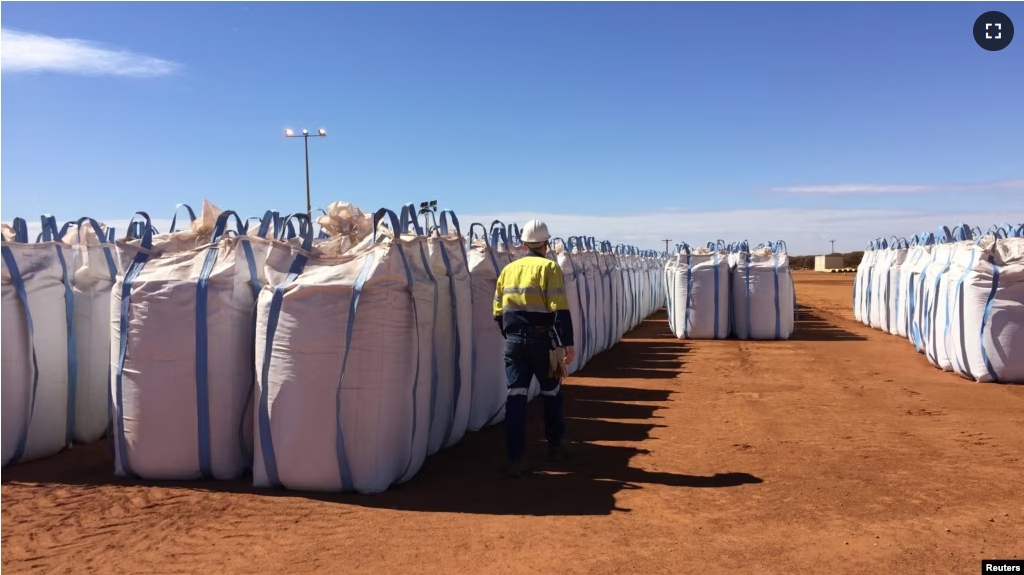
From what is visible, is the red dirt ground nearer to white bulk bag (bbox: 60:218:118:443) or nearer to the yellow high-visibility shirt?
white bulk bag (bbox: 60:218:118:443)

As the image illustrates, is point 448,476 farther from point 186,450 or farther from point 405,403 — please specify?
point 186,450

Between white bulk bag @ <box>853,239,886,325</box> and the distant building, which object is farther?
the distant building

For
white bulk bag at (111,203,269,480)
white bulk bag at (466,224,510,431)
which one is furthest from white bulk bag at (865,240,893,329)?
white bulk bag at (111,203,269,480)

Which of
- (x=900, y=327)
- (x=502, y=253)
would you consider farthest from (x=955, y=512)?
(x=900, y=327)

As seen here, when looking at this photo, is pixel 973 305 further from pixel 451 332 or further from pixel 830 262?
pixel 830 262

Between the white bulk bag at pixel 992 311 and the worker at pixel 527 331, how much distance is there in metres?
5.76

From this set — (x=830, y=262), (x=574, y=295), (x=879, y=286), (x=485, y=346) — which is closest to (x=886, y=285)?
(x=879, y=286)

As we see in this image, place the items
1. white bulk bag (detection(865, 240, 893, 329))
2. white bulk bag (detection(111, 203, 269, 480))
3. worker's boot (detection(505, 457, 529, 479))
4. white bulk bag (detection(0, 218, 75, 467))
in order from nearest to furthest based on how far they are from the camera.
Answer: white bulk bag (detection(111, 203, 269, 480)), worker's boot (detection(505, 457, 529, 479)), white bulk bag (detection(0, 218, 75, 467)), white bulk bag (detection(865, 240, 893, 329))

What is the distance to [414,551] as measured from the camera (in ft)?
12.4

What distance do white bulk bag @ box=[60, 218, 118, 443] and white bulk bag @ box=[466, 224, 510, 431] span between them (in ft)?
9.30

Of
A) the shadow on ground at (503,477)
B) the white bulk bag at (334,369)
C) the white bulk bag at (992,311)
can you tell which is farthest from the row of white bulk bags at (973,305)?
the white bulk bag at (334,369)

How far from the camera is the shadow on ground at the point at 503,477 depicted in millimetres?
4520

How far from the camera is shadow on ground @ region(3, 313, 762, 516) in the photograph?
4.52m

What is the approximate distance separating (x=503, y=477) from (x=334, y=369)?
1.40 meters
